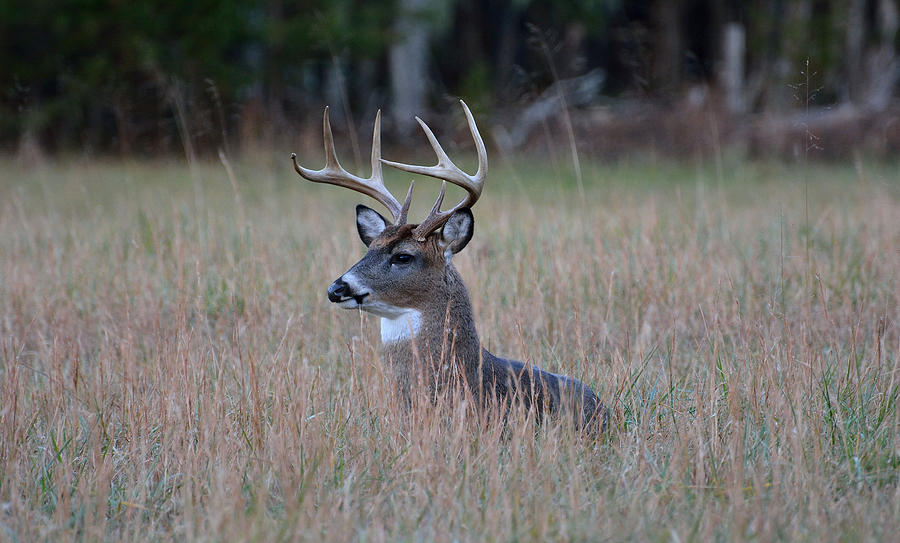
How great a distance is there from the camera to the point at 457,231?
14.0ft

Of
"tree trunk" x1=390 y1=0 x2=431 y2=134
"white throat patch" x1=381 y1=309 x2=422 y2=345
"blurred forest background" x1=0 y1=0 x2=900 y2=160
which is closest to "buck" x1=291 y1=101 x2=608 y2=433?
"white throat patch" x1=381 y1=309 x2=422 y2=345

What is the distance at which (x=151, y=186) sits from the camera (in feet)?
37.2

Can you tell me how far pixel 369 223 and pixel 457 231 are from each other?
0.44 metres

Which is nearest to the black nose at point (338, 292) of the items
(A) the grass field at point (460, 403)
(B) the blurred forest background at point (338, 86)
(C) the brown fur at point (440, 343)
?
(C) the brown fur at point (440, 343)

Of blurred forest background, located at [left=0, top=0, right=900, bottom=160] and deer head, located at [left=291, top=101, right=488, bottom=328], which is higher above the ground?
blurred forest background, located at [left=0, top=0, right=900, bottom=160]

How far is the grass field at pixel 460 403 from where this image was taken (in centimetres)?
309

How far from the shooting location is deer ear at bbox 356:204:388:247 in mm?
4441

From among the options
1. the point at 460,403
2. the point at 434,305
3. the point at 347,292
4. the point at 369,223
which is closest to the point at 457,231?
the point at 434,305

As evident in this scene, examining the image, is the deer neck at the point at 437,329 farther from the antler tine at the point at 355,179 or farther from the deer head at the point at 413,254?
the antler tine at the point at 355,179

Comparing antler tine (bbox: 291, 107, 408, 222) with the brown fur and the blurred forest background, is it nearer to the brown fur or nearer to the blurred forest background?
the brown fur

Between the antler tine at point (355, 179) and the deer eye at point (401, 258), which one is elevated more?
the antler tine at point (355, 179)

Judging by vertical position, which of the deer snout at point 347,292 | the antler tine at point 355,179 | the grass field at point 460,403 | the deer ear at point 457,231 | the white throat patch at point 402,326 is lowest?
the grass field at point 460,403

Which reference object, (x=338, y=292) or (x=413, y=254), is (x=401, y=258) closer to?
(x=413, y=254)

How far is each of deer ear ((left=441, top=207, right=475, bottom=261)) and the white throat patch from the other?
289 millimetres
